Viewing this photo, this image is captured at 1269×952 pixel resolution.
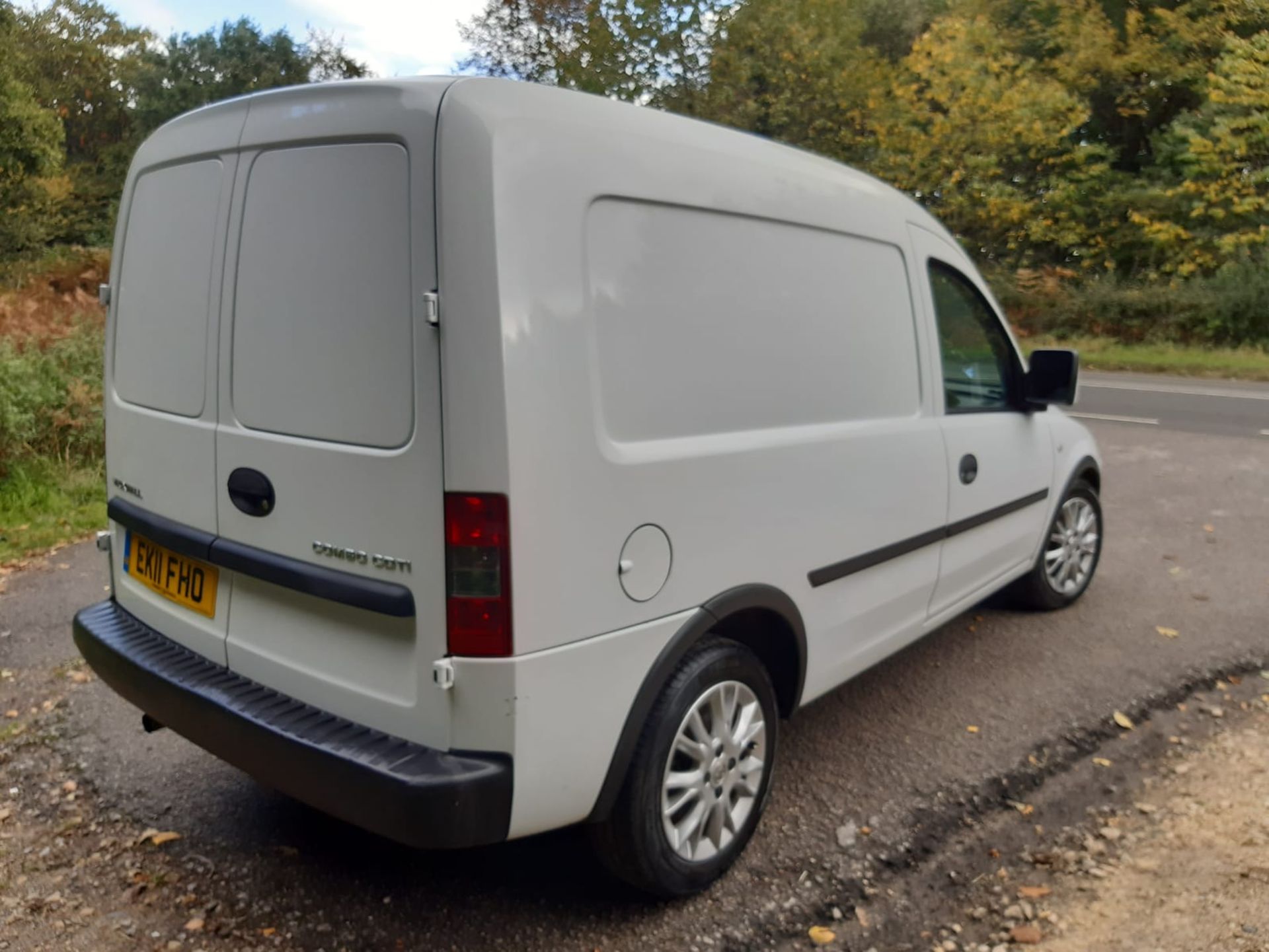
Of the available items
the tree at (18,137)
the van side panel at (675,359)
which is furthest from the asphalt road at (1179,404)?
the tree at (18,137)

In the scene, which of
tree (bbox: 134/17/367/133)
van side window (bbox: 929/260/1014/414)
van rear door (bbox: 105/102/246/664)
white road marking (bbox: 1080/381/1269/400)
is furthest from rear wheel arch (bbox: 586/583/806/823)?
tree (bbox: 134/17/367/133)

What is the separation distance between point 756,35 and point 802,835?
25.5m

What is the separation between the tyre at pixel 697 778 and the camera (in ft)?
8.49

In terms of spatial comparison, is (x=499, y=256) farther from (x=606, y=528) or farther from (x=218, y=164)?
(x=218, y=164)

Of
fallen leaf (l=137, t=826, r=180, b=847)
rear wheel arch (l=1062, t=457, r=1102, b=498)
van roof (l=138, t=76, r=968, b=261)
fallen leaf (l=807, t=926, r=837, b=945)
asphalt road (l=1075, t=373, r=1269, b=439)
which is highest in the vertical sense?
van roof (l=138, t=76, r=968, b=261)

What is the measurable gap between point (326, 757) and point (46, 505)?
19.3ft

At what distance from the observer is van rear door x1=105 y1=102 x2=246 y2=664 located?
2.74 meters

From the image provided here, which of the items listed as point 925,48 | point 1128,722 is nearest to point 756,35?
point 925,48

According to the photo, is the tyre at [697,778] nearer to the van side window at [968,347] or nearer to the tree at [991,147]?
the van side window at [968,347]

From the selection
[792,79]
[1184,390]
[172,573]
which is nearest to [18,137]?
[792,79]

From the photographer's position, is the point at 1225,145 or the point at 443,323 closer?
the point at 443,323

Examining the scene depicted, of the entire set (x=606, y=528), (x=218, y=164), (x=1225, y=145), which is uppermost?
(x=1225, y=145)

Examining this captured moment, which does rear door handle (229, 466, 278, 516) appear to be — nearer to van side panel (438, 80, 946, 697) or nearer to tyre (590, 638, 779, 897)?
van side panel (438, 80, 946, 697)

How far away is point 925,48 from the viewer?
25.7 metres
